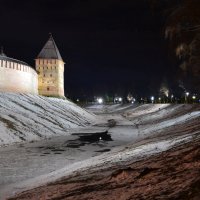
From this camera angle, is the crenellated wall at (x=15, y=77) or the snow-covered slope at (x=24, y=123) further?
the crenellated wall at (x=15, y=77)

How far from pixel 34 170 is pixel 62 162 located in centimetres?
245

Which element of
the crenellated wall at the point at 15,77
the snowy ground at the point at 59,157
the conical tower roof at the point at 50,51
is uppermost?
the conical tower roof at the point at 50,51

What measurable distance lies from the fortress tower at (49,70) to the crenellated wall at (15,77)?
15934mm

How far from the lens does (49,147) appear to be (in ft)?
80.0

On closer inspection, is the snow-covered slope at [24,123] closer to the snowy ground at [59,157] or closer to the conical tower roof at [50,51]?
the snowy ground at [59,157]

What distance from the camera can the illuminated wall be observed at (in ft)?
243

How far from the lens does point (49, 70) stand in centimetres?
7512

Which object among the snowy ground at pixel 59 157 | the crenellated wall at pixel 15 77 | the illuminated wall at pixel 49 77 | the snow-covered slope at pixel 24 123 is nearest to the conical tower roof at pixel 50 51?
the illuminated wall at pixel 49 77

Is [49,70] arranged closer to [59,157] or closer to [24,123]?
[24,123]

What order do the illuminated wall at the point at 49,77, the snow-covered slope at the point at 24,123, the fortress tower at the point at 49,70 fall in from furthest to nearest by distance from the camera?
1. the fortress tower at the point at 49,70
2. the illuminated wall at the point at 49,77
3. the snow-covered slope at the point at 24,123

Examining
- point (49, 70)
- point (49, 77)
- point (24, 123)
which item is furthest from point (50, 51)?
point (24, 123)

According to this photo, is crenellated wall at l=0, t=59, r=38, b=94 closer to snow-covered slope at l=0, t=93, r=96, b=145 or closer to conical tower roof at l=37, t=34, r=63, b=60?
snow-covered slope at l=0, t=93, r=96, b=145

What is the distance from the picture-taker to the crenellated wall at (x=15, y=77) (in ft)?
155

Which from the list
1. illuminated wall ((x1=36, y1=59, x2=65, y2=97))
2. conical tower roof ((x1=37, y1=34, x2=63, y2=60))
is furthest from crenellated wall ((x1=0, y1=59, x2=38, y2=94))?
conical tower roof ((x1=37, y1=34, x2=63, y2=60))
